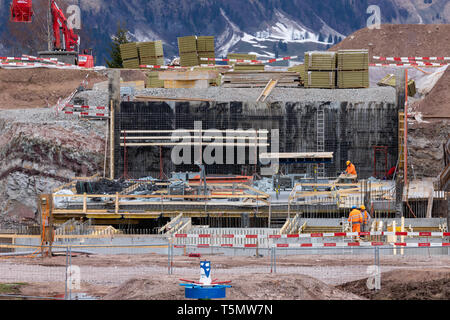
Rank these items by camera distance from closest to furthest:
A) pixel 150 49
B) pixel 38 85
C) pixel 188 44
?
pixel 38 85, pixel 150 49, pixel 188 44

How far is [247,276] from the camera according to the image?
16141mm

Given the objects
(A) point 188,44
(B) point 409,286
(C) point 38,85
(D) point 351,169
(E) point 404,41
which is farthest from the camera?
(E) point 404,41

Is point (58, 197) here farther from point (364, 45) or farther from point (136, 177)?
point (364, 45)

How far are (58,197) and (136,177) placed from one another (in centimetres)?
569

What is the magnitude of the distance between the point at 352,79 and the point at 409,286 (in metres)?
20.2

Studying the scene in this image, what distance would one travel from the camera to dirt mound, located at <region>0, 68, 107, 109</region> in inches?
1576

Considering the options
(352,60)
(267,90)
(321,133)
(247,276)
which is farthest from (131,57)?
(247,276)

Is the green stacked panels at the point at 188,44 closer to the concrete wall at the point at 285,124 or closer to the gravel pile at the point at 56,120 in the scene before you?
the gravel pile at the point at 56,120

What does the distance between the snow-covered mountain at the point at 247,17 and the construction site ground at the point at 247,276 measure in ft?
303

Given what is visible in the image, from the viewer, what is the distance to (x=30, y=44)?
233 ft

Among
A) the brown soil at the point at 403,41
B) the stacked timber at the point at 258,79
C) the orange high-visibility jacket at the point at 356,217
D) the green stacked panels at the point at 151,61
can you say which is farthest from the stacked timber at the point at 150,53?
the orange high-visibility jacket at the point at 356,217

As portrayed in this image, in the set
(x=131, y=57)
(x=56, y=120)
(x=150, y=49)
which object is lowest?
(x=56, y=120)

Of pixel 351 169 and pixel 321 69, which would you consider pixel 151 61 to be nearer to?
pixel 321 69
